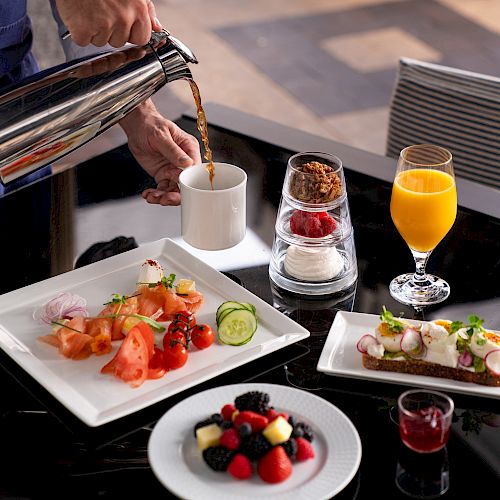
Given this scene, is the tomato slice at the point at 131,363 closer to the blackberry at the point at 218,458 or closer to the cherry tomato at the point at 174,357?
the cherry tomato at the point at 174,357

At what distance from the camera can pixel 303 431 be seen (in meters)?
1.20

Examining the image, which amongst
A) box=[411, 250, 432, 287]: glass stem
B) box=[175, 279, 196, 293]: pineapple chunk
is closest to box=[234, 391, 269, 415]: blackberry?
box=[175, 279, 196, 293]: pineapple chunk

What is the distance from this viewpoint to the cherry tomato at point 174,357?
4.48 ft

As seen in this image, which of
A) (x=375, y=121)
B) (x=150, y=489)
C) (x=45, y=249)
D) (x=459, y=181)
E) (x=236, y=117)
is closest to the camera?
(x=150, y=489)

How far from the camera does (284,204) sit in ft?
5.29

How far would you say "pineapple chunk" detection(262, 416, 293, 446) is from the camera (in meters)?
1.16

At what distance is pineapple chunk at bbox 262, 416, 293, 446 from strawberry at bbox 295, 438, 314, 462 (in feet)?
0.06

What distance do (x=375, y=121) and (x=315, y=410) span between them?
3058 mm

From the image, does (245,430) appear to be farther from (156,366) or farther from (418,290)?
(418,290)

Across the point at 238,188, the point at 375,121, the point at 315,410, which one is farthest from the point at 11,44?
the point at 375,121

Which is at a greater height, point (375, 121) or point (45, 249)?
point (45, 249)

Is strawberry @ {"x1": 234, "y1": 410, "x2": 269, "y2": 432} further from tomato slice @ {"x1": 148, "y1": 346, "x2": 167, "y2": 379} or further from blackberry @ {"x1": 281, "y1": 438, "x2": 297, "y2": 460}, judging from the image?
tomato slice @ {"x1": 148, "y1": 346, "x2": 167, "y2": 379}

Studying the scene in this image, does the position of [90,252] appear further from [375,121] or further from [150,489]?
[375,121]

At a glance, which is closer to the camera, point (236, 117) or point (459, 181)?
point (459, 181)
